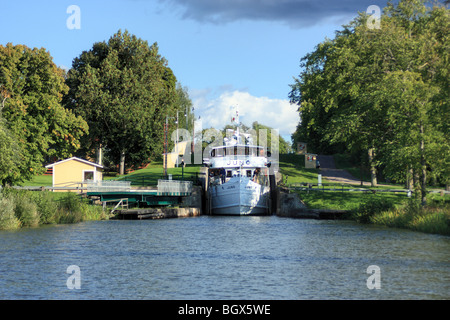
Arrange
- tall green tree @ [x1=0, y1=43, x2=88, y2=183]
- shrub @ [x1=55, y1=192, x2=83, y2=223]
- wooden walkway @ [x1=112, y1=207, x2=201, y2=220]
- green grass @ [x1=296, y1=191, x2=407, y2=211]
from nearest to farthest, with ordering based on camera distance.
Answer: shrub @ [x1=55, y1=192, x2=83, y2=223] → tall green tree @ [x1=0, y1=43, x2=88, y2=183] → green grass @ [x1=296, y1=191, x2=407, y2=211] → wooden walkway @ [x1=112, y1=207, x2=201, y2=220]

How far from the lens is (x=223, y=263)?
1117 inches

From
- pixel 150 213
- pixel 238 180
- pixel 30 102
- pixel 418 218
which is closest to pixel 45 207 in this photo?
pixel 150 213

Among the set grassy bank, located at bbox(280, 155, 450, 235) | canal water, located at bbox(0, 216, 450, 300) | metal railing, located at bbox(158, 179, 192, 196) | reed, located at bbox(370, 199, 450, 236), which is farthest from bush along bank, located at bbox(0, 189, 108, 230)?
reed, located at bbox(370, 199, 450, 236)

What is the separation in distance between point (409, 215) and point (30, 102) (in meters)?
31.6

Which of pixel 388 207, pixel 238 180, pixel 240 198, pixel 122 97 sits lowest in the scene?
pixel 388 207

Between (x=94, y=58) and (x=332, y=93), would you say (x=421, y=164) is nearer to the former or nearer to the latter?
(x=332, y=93)

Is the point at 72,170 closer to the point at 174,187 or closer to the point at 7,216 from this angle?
the point at 174,187

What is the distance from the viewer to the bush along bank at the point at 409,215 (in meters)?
38.6

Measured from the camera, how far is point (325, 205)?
2119 inches

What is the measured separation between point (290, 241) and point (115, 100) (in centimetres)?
4366

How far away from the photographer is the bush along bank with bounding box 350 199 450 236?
38594mm

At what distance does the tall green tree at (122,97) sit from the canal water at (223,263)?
33.7 m

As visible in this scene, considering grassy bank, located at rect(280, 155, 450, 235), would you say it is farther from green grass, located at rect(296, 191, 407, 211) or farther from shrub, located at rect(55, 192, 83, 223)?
shrub, located at rect(55, 192, 83, 223)

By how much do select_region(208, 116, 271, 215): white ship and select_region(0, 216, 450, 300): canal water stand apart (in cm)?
1491
